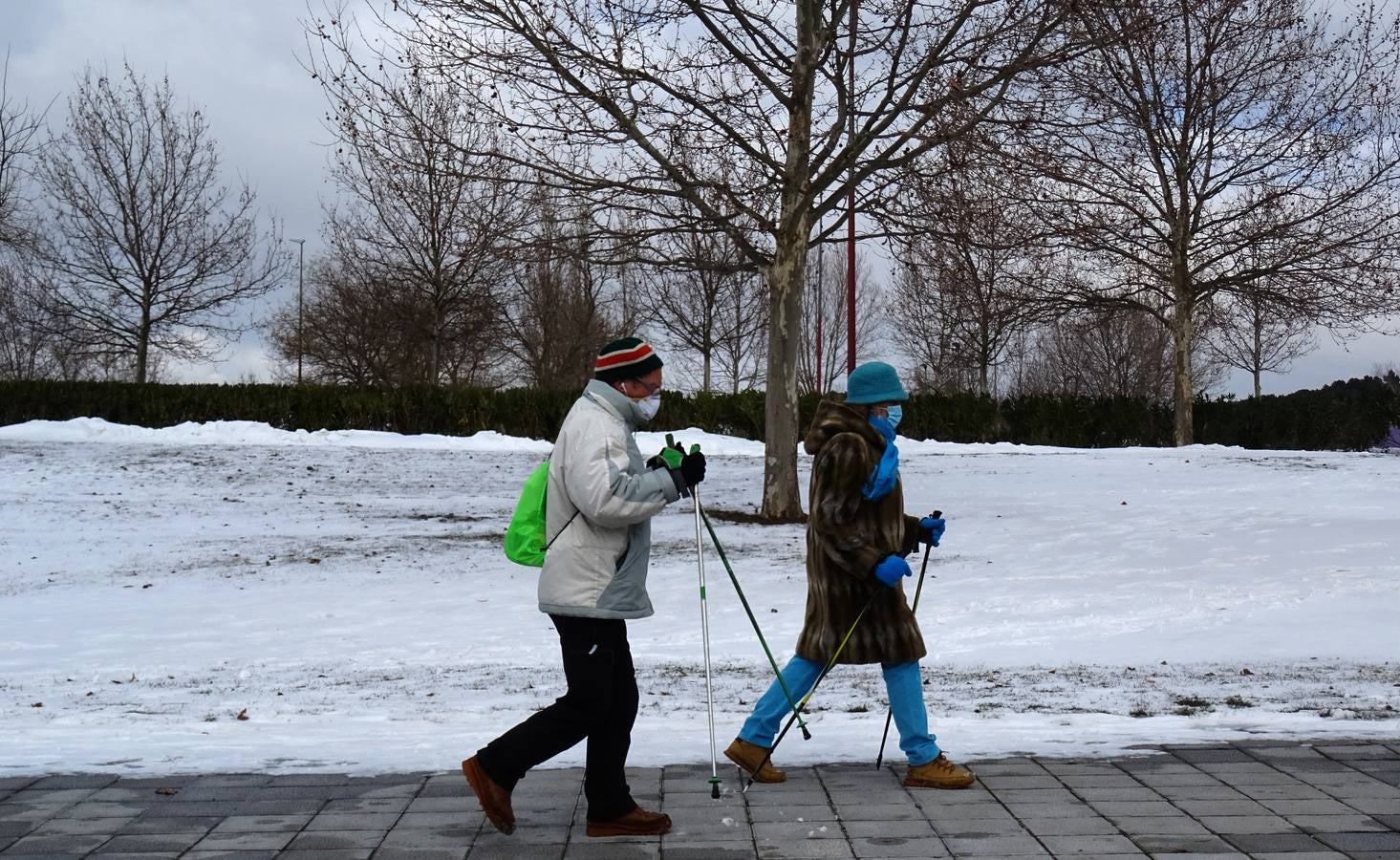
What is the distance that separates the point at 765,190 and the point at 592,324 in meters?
27.8

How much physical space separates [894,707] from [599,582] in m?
1.46

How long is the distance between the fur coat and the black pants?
999mm

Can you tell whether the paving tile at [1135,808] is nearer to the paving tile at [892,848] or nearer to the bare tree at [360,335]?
the paving tile at [892,848]

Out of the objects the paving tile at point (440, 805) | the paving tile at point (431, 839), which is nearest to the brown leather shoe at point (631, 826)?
the paving tile at point (431, 839)

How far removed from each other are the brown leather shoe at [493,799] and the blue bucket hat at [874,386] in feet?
6.60

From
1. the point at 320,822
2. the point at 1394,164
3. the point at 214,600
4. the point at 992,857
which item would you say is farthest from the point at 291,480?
the point at 1394,164

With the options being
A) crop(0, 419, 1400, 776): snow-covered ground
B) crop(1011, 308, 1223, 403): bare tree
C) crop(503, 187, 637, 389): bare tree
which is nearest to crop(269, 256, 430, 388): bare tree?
crop(503, 187, 637, 389): bare tree

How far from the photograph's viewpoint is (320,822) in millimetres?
4770

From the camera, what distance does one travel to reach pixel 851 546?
16.7ft

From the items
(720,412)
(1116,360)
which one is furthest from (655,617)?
(1116,360)

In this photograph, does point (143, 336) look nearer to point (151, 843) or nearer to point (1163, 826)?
point (151, 843)

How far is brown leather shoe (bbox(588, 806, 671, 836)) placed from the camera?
4.60m

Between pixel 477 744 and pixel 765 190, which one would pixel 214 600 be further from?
pixel 765 190

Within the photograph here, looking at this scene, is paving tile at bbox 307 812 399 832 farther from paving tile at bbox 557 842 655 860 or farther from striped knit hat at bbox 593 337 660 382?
striped knit hat at bbox 593 337 660 382
